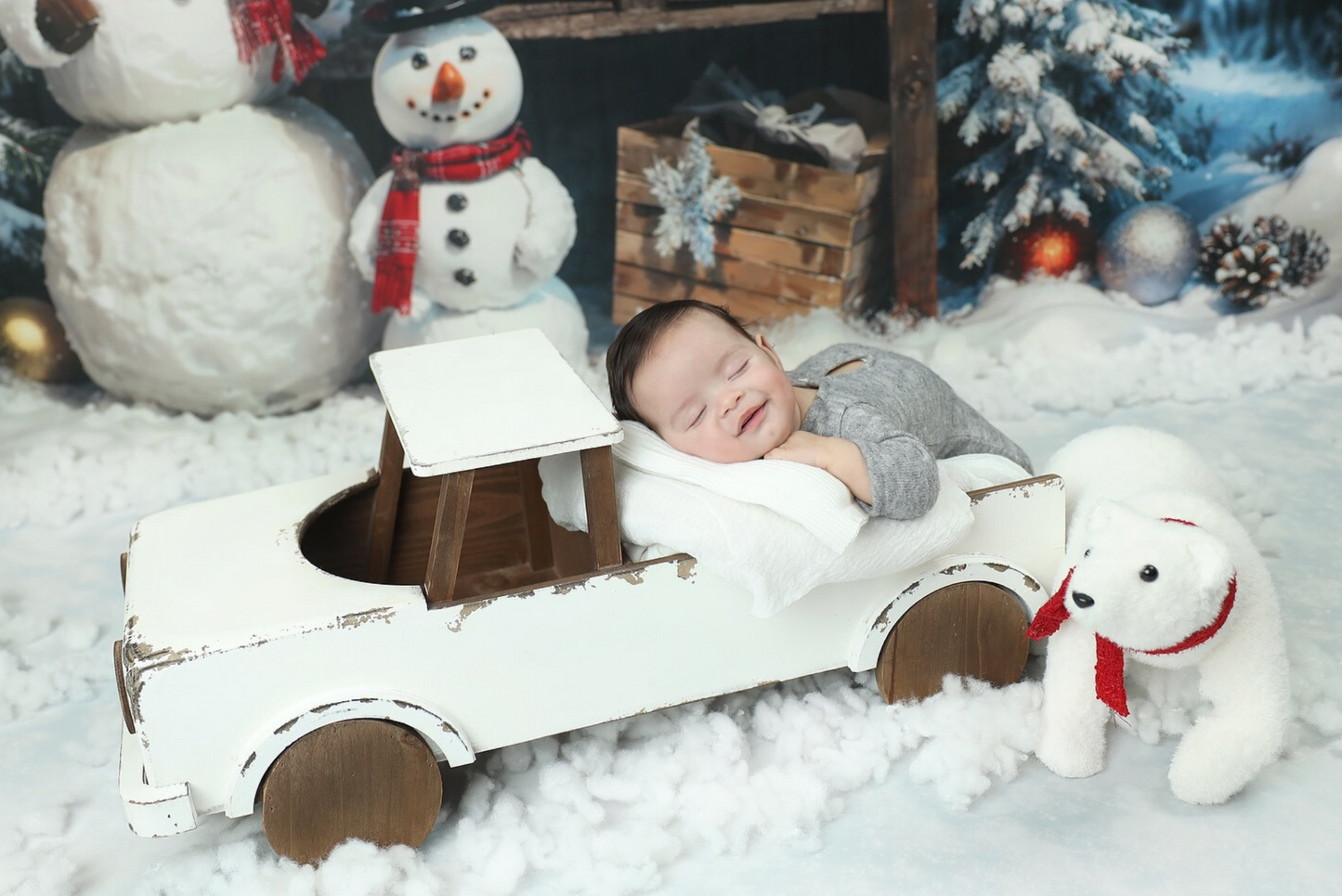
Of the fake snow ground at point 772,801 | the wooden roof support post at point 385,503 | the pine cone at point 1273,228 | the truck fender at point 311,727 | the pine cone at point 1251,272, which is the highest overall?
the wooden roof support post at point 385,503

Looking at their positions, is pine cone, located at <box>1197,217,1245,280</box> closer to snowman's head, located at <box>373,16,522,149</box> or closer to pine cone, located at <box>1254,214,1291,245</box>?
pine cone, located at <box>1254,214,1291,245</box>

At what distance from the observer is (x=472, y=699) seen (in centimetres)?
137

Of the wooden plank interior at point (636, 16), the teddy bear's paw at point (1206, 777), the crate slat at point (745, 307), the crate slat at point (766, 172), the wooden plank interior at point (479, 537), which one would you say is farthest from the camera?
the crate slat at point (745, 307)

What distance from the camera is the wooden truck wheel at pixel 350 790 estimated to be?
1320mm

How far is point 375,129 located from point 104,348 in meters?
0.66

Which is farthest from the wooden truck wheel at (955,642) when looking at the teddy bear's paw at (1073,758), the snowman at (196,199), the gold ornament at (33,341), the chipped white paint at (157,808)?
the gold ornament at (33,341)

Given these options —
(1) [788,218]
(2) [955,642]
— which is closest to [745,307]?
(1) [788,218]

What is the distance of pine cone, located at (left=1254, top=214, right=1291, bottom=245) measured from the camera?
8.89 ft

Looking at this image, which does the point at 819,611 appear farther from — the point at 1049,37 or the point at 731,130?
the point at 1049,37

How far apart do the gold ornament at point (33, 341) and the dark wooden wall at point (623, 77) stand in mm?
686

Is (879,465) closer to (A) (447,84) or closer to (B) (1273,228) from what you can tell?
(A) (447,84)

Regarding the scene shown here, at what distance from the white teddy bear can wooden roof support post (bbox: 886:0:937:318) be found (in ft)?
3.99

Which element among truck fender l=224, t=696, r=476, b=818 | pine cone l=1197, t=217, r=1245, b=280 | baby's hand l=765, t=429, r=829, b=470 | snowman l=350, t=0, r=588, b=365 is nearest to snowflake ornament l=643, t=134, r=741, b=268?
snowman l=350, t=0, r=588, b=365

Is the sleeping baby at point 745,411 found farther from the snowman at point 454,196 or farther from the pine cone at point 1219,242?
the pine cone at point 1219,242
